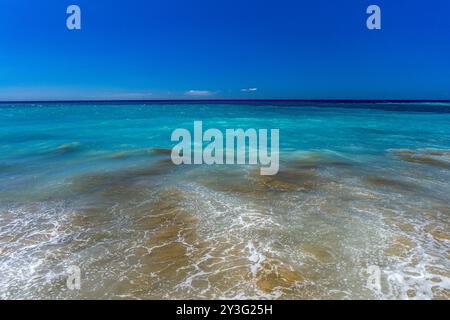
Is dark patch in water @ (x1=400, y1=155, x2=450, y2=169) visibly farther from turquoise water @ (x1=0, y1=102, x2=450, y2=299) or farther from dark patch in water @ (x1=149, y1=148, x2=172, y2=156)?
dark patch in water @ (x1=149, y1=148, x2=172, y2=156)

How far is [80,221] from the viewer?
8.70 m

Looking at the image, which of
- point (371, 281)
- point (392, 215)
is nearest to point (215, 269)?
point (371, 281)

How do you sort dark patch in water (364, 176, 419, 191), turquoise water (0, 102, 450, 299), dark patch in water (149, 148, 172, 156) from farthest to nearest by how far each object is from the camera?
→ dark patch in water (149, 148, 172, 156) → dark patch in water (364, 176, 419, 191) → turquoise water (0, 102, 450, 299)

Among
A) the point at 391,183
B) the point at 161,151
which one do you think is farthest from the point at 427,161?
the point at 161,151

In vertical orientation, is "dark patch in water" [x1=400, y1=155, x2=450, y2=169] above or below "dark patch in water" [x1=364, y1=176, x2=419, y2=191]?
above

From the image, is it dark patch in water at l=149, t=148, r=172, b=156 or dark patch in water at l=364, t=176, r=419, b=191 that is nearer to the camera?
dark patch in water at l=364, t=176, r=419, b=191

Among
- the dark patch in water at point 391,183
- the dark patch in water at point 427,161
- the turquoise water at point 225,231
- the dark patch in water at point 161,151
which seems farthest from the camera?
the dark patch in water at point 161,151

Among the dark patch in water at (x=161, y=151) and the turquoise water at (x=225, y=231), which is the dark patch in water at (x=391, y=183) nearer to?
the turquoise water at (x=225, y=231)

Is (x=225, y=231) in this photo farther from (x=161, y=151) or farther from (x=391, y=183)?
(x=161, y=151)

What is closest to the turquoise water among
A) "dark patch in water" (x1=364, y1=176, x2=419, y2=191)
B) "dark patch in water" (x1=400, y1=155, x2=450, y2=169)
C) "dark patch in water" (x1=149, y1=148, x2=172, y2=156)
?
"dark patch in water" (x1=364, y1=176, x2=419, y2=191)

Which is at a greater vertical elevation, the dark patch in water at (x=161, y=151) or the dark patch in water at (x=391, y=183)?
the dark patch in water at (x=161, y=151)

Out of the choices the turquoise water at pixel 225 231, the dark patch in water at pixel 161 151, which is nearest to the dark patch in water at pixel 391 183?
the turquoise water at pixel 225 231

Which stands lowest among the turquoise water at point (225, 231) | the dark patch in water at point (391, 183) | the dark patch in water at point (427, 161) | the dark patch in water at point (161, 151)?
the turquoise water at point (225, 231)
